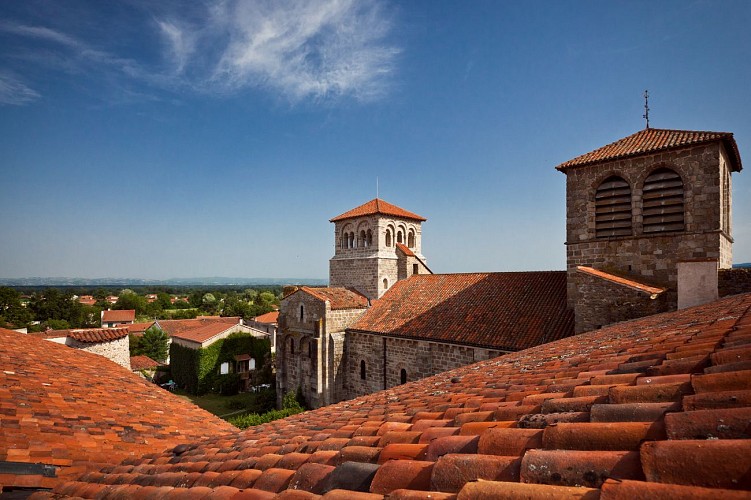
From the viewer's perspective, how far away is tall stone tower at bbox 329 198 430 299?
70.2 feet

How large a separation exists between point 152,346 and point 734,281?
152 feet

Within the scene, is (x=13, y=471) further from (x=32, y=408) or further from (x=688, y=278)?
(x=688, y=278)

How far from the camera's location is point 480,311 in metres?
Answer: 14.9

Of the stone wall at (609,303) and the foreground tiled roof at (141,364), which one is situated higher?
the stone wall at (609,303)

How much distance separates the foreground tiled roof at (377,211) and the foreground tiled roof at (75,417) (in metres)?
15.4

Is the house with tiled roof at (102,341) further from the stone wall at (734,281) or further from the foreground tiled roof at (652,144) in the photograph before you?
the stone wall at (734,281)

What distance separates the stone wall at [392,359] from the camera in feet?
46.0

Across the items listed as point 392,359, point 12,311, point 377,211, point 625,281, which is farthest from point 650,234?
point 12,311

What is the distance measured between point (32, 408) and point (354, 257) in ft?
59.4

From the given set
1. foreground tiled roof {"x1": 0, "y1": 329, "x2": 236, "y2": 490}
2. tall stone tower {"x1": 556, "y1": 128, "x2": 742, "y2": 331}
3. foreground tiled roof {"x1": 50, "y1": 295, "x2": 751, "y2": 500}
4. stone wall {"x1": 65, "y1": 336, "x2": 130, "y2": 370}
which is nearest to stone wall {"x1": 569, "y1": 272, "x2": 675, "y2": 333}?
tall stone tower {"x1": 556, "y1": 128, "x2": 742, "y2": 331}

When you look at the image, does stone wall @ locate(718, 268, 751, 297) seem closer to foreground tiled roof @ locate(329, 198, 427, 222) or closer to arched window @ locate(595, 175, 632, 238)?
arched window @ locate(595, 175, 632, 238)

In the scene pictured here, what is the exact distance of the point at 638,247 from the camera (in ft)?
36.9

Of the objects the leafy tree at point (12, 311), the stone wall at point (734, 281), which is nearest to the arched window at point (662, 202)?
the stone wall at point (734, 281)

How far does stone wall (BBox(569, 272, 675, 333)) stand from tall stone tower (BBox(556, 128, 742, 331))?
1.0 inches
